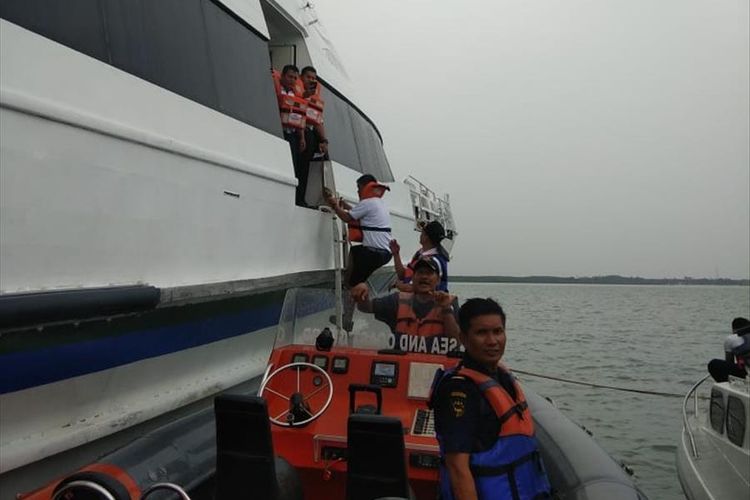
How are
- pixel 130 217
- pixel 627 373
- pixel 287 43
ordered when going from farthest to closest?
pixel 627 373 → pixel 287 43 → pixel 130 217

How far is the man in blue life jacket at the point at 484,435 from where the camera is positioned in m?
2.06

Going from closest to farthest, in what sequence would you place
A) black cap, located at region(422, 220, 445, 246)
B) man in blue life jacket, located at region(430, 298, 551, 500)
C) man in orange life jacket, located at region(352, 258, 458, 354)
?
man in blue life jacket, located at region(430, 298, 551, 500)
man in orange life jacket, located at region(352, 258, 458, 354)
black cap, located at region(422, 220, 445, 246)

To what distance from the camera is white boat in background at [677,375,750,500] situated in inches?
188

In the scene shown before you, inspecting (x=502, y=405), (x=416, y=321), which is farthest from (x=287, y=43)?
(x=502, y=405)

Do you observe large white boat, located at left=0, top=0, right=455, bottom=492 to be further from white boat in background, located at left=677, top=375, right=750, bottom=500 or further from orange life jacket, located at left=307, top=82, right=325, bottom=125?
white boat in background, located at left=677, top=375, right=750, bottom=500

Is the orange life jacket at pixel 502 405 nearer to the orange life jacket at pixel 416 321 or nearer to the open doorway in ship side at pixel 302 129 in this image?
the orange life jacket at pixel 416 321

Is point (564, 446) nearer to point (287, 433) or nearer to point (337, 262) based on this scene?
point (287, 433)

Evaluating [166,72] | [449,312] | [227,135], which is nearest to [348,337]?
[449,312]

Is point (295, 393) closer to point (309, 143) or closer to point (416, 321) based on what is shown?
point (416, 321)

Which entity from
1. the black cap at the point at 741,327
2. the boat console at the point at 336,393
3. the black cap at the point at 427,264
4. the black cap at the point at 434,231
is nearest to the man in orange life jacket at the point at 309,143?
the black cap at the point at 434,231

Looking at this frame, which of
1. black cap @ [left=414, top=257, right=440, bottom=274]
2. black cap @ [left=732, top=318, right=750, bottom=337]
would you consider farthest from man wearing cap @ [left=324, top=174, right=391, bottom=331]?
black cap @ [left=732, top=318, right=750, bottom=337]

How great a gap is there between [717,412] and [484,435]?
430 centimetres

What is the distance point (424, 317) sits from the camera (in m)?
3.72

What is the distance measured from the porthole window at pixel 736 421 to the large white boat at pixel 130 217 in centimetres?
363
